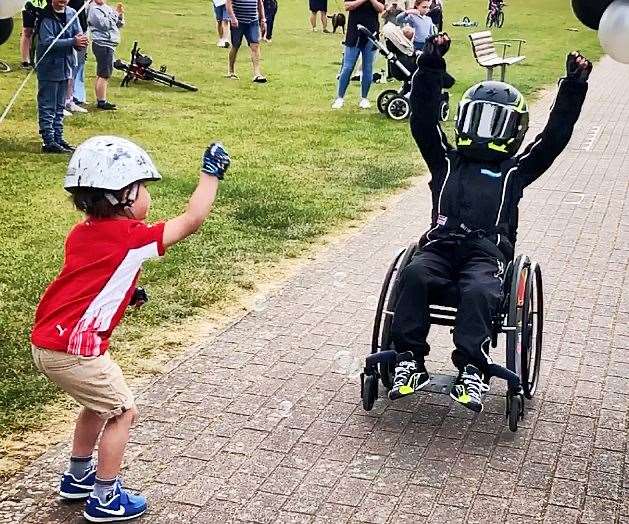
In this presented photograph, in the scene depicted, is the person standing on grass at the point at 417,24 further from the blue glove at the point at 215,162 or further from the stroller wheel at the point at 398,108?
the blue glove at the point at 215,162

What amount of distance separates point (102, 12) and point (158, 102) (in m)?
2.21

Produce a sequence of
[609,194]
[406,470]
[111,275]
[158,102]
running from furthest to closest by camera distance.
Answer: [158,102] → [609,194] → [406,470] → [111,275]

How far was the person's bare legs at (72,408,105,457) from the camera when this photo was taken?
368 cm

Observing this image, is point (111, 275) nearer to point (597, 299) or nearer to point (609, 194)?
point (597, 299)

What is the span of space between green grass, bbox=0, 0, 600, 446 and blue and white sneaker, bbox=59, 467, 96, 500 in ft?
2.30

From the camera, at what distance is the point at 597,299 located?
21.2 ft

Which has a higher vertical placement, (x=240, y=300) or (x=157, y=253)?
(x=157, y=253)

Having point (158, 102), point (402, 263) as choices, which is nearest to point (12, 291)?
point (402, 263)

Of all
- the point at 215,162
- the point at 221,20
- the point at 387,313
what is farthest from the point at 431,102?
the point at 221,20

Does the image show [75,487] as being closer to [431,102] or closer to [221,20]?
[431,102]

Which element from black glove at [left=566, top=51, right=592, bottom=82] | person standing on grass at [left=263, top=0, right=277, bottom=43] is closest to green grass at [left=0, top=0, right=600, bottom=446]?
black glove at [left=566, top=51, right=592, bottom=82]

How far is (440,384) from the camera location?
487cm

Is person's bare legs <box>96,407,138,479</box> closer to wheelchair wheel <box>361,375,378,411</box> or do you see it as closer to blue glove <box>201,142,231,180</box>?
blue glove <box>201,142,231,180</box>

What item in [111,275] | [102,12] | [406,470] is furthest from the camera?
[102,12]
